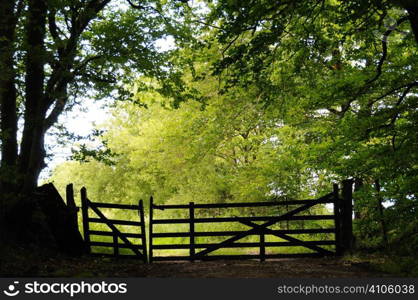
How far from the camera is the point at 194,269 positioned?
9.91 m

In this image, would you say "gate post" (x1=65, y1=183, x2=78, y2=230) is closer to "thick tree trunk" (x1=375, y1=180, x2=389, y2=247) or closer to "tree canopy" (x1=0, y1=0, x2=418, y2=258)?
"tree canopy" (x1=0, y1=0, x2=418, y2=258)

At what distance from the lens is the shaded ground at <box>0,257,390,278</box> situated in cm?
791

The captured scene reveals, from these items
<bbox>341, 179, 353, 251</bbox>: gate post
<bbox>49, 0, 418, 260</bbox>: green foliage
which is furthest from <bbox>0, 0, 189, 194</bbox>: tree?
<bbox>341, 179, 353, 251</bbox>: gate post

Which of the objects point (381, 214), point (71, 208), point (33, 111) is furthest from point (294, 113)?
point (33, 111)

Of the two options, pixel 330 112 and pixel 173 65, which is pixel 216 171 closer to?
pixel 330 112

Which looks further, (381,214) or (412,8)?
(381,214)

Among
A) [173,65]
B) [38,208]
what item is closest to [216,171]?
[173,65]

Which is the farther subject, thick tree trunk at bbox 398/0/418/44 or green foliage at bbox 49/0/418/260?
green foliage at bbox 49/0/418/260

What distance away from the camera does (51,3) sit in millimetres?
8867

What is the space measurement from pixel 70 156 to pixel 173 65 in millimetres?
4561

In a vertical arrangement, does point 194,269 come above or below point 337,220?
below

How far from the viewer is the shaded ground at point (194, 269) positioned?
7.91 m

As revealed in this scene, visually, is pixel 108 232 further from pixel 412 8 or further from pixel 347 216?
pixel 412 8

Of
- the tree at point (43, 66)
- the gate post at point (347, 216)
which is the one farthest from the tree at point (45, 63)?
the gate post at point (347, 216)
